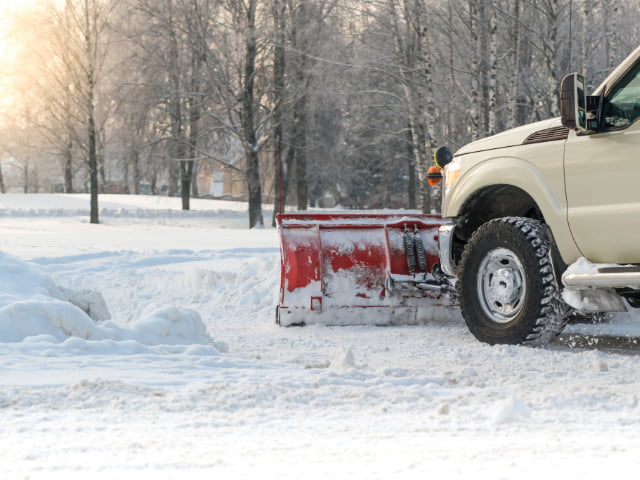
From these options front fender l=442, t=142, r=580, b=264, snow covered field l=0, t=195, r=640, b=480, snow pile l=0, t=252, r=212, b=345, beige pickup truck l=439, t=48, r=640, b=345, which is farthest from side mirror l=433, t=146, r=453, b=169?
snow pile l=0, t=252, r=212, b=345

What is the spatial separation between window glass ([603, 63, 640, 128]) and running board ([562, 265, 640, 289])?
0.97 meters

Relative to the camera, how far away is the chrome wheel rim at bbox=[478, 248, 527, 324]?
636cm

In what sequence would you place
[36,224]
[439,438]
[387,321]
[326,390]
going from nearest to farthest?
[439,438]
[326,390]
[387,321]
[36,224]

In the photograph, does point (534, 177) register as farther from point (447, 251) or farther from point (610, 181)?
point (447, 251)

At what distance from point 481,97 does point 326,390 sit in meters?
15.5

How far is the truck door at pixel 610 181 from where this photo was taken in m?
5.57

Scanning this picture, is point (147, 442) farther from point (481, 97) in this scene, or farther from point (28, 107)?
point (28, 107)

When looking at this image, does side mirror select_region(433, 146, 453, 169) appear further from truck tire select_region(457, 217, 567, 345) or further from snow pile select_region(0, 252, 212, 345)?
snow pile select_region(0, 252, 212, 345)

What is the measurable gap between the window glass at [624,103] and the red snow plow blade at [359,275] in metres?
2.53

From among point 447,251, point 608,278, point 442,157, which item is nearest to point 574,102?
point 608,278

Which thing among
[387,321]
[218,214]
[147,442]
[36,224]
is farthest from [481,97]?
[218,214]

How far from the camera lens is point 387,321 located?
784 centimetres

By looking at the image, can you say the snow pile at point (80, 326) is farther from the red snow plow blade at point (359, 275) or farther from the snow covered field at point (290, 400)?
the red snow plow blade at point (359, 275)

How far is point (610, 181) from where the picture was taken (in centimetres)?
572
